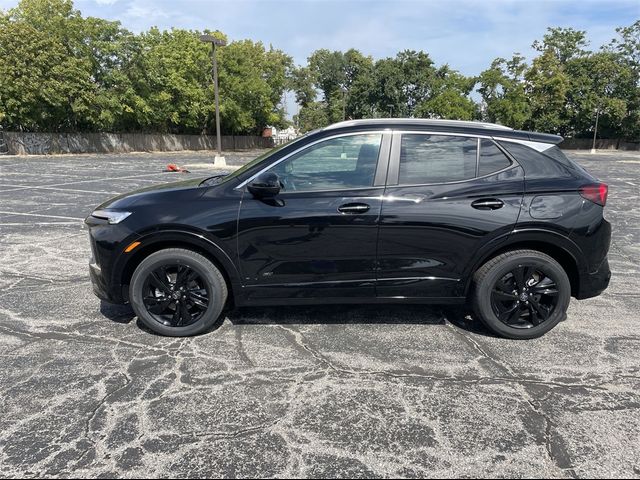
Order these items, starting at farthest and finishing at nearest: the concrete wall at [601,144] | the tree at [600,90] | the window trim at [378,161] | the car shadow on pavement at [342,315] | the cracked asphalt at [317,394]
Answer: the concrete wall at [601,144] → the tree at [600,90] → the car shadow on pavement at [342,315] → the window trim at [378,161] → the cracked asphalt at [317,394]

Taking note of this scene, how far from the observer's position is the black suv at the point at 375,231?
12.4 ft

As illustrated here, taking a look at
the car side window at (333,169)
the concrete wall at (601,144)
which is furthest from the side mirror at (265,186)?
the concrete wall at (601,144)

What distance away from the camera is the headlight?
386 centimetres

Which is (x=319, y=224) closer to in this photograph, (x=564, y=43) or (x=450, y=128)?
(x=450, y=128)

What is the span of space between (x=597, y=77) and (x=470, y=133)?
78.9 metres

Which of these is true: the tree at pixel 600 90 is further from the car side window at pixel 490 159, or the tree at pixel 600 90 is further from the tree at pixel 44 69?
the car side window at pixel 490 159

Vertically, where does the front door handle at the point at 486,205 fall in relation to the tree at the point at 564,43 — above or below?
below

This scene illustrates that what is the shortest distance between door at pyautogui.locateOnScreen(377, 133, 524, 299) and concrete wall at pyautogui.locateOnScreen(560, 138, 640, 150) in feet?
244

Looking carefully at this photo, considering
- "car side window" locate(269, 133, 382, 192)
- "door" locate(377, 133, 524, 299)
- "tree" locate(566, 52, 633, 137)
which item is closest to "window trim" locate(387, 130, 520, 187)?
"door" locate(377, 133, 524, 299)

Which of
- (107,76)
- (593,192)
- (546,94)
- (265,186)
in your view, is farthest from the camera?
(546,94)

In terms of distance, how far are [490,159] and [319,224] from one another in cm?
154

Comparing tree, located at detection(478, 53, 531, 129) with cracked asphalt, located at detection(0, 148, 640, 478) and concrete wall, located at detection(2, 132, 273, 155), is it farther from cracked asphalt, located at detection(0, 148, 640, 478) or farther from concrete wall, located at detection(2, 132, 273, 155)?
cracked asphalt, located at detection(0, 148, 640, 478)

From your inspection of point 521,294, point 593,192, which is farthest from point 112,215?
point 593,192

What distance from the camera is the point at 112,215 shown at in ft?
12.8
